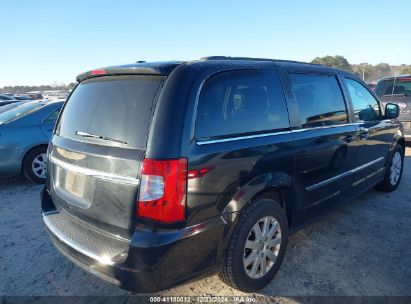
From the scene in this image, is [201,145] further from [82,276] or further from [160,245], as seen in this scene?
[82,276]

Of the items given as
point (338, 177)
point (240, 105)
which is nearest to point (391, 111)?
point (338, 177)

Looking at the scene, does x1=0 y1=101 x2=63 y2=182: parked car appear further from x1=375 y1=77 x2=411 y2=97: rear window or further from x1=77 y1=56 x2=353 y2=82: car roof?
x1=375 y1=77 x2=411 y2=97: rear window

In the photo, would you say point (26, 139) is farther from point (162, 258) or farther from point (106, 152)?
point (162, 258)

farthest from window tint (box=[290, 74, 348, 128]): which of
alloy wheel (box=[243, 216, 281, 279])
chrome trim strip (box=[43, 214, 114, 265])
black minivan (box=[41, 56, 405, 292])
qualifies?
chrome trim strip (box=[43, 214, 114, 265])

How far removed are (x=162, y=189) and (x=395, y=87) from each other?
7.78m

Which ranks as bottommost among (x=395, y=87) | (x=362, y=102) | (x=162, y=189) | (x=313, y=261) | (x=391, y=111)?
(x=313, y=261)

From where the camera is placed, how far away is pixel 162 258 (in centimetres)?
203

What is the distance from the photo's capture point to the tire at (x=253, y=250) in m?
2.41

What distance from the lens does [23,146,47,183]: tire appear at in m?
5.59

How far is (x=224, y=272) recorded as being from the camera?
8.05 ft

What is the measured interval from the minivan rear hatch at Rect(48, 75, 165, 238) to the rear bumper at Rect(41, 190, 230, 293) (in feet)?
0.56

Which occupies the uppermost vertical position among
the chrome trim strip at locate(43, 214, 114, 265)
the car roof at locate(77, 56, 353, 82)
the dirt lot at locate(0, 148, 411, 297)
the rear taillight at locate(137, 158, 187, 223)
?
the car roof at locate(77, 56, 353, 82)

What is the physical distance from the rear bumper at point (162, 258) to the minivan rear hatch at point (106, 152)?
0.56ft

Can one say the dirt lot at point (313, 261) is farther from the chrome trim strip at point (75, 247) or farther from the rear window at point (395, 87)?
the rear window at point (395, 87)
